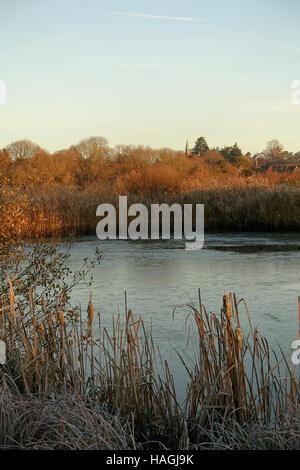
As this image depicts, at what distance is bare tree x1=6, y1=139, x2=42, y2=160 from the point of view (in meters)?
33.4

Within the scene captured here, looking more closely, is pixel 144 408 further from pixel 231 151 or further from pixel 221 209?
pixel 231 151

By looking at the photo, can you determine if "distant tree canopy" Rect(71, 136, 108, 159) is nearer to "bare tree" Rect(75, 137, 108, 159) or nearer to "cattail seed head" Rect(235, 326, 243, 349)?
"bare tree" Rect(75, 137, 108, 159)

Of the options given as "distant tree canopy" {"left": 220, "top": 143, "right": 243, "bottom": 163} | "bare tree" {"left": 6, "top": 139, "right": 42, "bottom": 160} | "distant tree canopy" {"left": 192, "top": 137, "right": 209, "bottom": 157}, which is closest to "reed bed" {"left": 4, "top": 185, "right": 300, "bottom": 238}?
"bare tree" {"left": 6, "top": 139, "right": 42, "bottom": 160}

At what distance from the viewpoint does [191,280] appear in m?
8.06

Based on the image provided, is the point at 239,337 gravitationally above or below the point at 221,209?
below

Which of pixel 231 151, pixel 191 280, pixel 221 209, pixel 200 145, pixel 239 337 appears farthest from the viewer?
pixel 200 145

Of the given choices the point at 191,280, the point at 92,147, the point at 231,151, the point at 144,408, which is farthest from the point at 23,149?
the point at 144,408

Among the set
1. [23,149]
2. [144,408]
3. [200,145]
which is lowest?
[144,408]

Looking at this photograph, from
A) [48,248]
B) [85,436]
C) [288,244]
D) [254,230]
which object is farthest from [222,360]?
[254,230]

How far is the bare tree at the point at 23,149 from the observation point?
33.4 metres

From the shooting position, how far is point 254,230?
47.6ft

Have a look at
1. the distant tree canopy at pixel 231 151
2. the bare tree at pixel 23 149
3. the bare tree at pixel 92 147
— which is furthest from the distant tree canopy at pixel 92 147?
the distant tree canopy at pixel 231 151

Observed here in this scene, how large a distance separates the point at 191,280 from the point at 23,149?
2760cm
